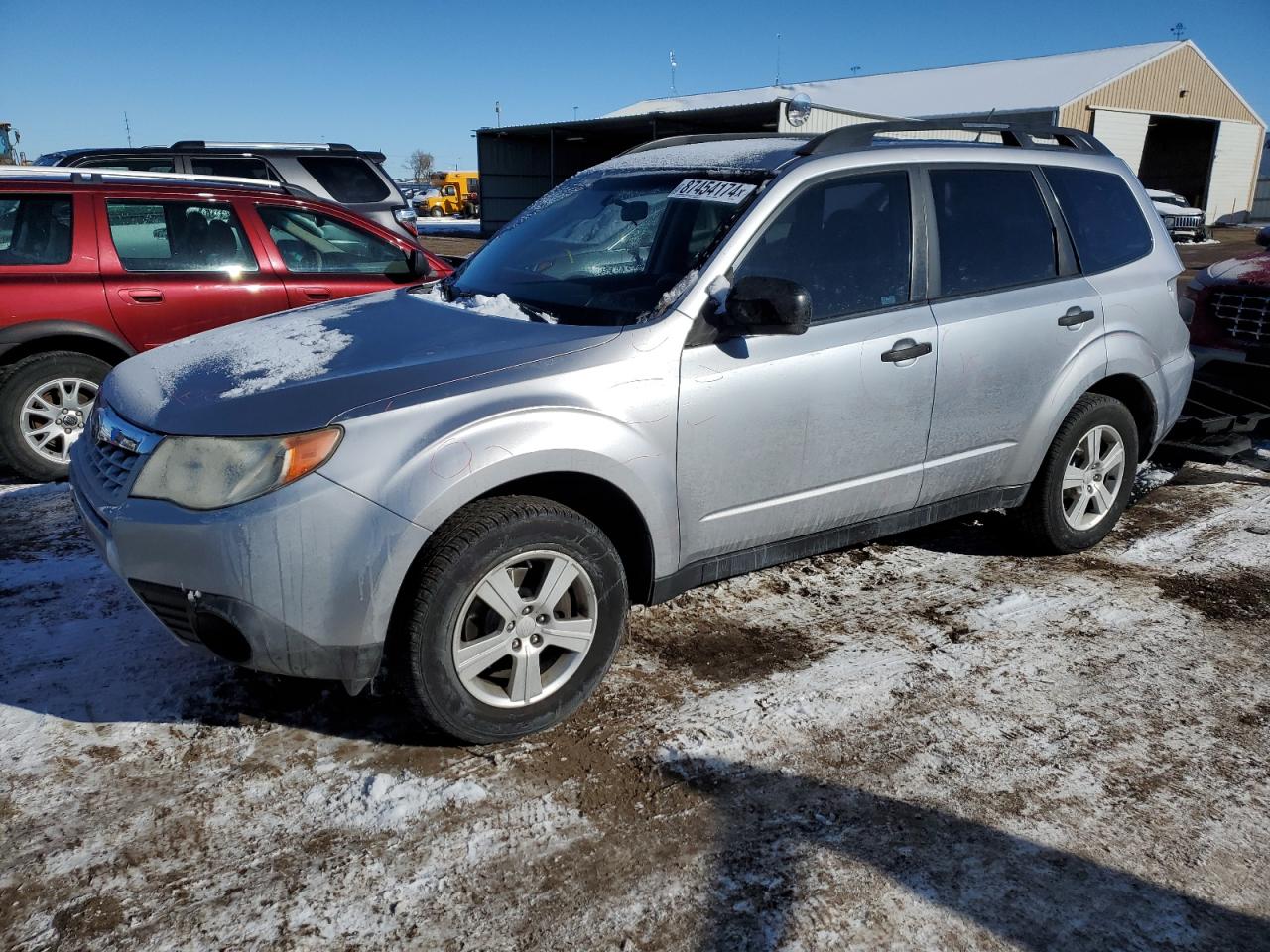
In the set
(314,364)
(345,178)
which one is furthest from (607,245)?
(345,178)

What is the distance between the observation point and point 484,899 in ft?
8.00

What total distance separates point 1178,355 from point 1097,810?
2.85 meters

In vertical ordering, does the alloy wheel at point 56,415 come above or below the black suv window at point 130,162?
below

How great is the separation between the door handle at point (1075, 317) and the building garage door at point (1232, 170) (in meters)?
40.2

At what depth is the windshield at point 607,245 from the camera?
347 cm

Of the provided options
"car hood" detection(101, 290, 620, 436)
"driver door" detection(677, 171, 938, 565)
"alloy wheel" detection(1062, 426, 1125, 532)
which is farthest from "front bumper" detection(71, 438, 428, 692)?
"alloy wheel" detection(1062, 426, 1125, 532)

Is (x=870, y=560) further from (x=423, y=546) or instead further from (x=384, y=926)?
(x=384, y=926)

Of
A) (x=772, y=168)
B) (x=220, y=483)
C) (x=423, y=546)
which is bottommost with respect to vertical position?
(x=423, y=546)

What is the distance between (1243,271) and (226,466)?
6.86m

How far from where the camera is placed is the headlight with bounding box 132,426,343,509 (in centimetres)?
265

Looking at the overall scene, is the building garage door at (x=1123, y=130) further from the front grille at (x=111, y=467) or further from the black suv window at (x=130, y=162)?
the front grille at (x=111, y=467)

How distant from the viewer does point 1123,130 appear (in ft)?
107

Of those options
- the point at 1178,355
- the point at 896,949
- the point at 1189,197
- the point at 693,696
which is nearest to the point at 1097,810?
the point at 896,949

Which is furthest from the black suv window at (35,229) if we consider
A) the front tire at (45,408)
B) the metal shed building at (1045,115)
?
the metal shed building at (1045,115)
